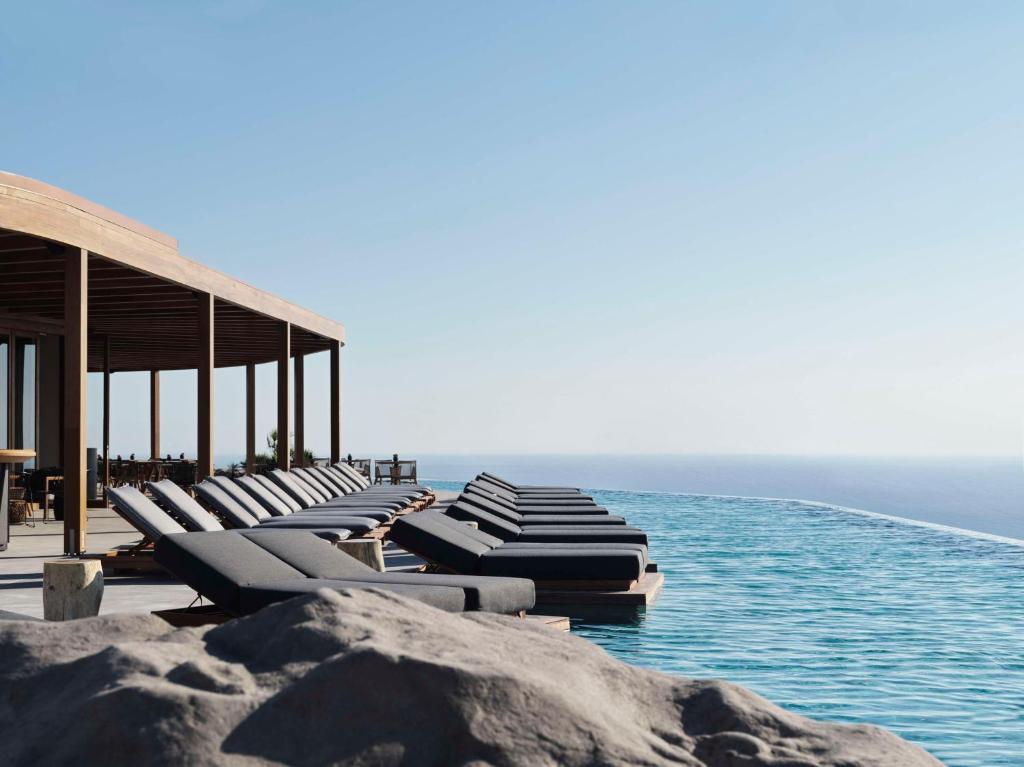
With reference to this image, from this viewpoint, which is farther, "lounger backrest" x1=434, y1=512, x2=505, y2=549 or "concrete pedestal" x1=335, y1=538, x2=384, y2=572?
"lounger backrest" x1=434, y1=512, x2=505, y2=549

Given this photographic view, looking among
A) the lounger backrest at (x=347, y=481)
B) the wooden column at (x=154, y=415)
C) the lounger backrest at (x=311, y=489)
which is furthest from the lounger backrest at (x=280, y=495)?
the wooden column at (x=154, y=415)

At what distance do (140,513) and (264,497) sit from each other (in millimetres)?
3185

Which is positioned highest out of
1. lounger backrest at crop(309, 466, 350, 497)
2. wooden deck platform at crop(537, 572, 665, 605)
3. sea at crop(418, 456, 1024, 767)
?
lounger backrest at crop(309, 466, 350, 497)

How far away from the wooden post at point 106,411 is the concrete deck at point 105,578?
7.24 metres

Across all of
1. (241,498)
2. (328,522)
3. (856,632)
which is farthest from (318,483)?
(856,632)

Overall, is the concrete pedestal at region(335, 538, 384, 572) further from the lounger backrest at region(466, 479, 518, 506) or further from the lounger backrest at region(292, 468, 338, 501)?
the lounger backrest at region(292, 468, 338, 501)

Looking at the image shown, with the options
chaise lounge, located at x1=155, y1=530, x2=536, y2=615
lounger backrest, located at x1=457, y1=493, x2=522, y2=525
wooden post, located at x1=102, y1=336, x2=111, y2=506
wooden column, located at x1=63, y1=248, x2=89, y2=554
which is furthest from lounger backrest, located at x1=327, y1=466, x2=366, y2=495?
chaise lounge, located at x1=155, y1=530, x2=536, y2=615

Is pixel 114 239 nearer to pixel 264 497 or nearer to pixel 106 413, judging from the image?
pixel 264 497

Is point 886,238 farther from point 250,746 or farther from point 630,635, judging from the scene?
point 250,746

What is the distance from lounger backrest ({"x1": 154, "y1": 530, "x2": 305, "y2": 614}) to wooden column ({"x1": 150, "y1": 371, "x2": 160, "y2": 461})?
19.2 m

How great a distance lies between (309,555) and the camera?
5.33 m

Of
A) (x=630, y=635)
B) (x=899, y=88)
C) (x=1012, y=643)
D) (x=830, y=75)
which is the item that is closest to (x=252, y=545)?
(x=630, y=635)

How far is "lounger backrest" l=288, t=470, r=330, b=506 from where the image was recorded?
1174cm

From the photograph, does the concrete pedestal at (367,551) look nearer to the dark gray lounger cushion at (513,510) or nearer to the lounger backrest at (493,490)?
the dark gray lounger cushion at (513,510)
